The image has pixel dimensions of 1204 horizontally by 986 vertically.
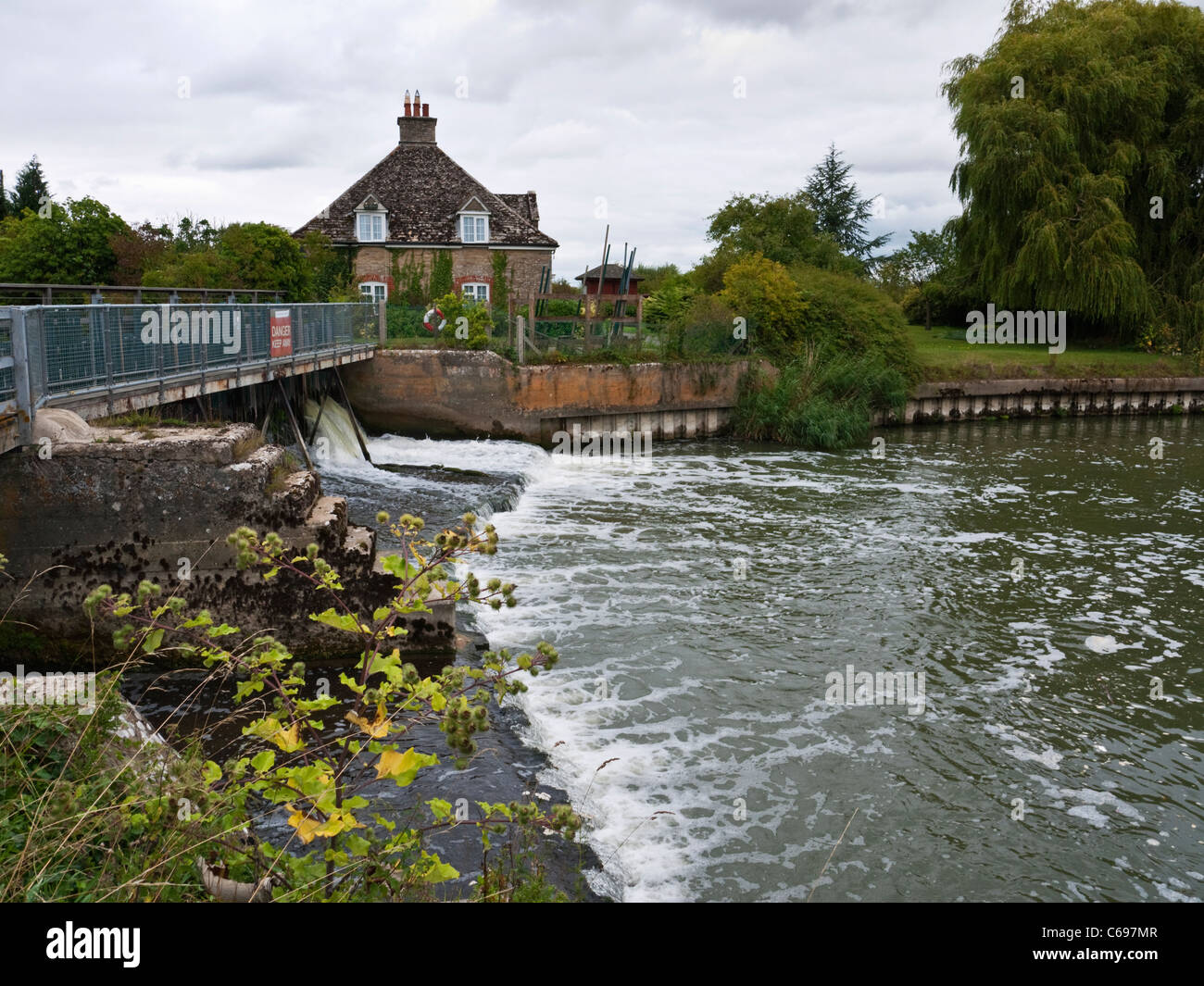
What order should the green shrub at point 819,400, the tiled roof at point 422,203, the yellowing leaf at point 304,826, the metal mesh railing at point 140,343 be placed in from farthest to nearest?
the tiled roof at point 422,203, the green shrub at point 819,400, the metal mesh railing at point 140,343, the yellowing leaf at point 304,826

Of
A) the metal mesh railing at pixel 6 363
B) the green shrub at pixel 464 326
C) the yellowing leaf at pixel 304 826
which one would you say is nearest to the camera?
the yellowing leaf at pixel 304 826

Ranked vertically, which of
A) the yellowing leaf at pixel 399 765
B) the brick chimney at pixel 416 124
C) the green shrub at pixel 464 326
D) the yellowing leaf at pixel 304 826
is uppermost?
the brick chimney at pixel 416 124

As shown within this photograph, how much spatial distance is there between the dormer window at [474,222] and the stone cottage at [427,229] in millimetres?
39

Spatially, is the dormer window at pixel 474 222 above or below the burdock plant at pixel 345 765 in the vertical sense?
above

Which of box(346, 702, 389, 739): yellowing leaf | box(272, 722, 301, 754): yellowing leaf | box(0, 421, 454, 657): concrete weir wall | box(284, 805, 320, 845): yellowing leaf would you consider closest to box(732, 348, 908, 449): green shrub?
box(0, 421, 454, 657): concrete weir wall

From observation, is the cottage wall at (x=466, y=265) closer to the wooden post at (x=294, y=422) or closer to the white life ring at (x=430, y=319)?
the white life ring at (x=430, y=319)

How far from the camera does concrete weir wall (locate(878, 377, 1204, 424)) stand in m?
35.0

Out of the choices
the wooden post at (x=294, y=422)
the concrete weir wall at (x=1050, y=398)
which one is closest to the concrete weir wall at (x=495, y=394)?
the wooden post at (x=294, y=422)

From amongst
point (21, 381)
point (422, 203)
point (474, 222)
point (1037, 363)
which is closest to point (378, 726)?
point (21, 381)

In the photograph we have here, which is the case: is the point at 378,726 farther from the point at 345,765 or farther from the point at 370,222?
the point at 370,222

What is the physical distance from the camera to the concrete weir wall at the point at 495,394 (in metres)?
26.1

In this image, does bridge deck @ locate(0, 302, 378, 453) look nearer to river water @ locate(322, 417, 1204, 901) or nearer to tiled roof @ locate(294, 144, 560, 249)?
river water @ locate(322, 417, 1204, 901)
